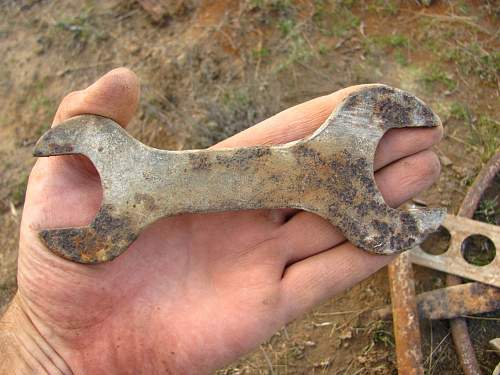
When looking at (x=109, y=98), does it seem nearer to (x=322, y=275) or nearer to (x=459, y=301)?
(x=322, y=275)

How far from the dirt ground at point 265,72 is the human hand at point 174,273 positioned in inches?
27.3

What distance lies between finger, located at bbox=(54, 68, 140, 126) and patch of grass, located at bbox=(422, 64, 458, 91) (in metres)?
1.82

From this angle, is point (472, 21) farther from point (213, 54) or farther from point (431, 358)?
point (431, 358)

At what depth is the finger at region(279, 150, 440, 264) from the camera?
206 cm

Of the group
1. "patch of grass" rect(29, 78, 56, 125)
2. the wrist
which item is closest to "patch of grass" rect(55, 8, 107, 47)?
"patch of grass" rect(29, 78, 56, 125)

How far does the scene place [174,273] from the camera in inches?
82.7

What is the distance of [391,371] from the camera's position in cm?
245

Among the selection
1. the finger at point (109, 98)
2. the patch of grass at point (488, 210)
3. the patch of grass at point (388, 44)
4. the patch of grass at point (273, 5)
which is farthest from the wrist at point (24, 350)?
the patch of grass at point (388, 44)

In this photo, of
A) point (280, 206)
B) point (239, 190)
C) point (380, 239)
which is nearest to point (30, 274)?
point (239, 190)

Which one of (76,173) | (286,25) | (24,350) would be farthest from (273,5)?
(24,350)

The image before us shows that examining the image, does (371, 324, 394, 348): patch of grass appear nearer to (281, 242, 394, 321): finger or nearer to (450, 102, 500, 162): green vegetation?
(281, 242, 394, 321): finger

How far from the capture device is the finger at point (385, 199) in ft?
6.76

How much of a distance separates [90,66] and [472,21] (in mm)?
2436

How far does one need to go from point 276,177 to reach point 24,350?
1240 mm
